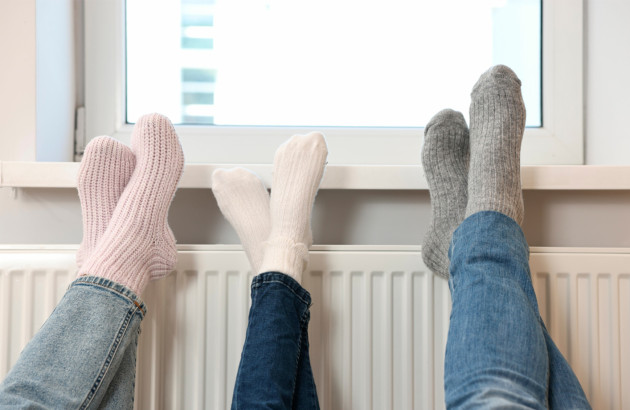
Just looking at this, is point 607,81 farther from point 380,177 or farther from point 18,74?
point 18,74

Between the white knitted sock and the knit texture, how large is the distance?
21mm

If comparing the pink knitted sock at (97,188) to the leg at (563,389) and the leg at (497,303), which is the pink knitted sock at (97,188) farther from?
the leg at (563,389)

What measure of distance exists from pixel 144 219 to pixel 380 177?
371 mm

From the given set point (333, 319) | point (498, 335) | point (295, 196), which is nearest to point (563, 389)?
point (498, 335)

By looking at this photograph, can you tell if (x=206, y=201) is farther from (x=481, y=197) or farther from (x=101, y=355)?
(x=481, y=197)

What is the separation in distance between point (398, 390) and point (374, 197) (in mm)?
311

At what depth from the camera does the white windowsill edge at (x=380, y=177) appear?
30.5 inches

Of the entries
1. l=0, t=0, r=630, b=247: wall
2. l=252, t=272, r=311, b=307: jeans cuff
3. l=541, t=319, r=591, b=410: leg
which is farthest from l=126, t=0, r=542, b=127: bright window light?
l=541, t=319, r=591, b=410: leg

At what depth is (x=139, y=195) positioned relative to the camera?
765 millimetres

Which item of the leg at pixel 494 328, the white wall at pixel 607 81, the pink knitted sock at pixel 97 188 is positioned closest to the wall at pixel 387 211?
the white wall at pixel 607 81

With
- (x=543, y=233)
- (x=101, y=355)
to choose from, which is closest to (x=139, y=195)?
(x=101, y=355)

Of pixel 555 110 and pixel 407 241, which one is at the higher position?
pixel 555 110

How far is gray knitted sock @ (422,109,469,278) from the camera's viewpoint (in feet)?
2.44

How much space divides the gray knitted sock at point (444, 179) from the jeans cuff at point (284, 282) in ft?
0.62
